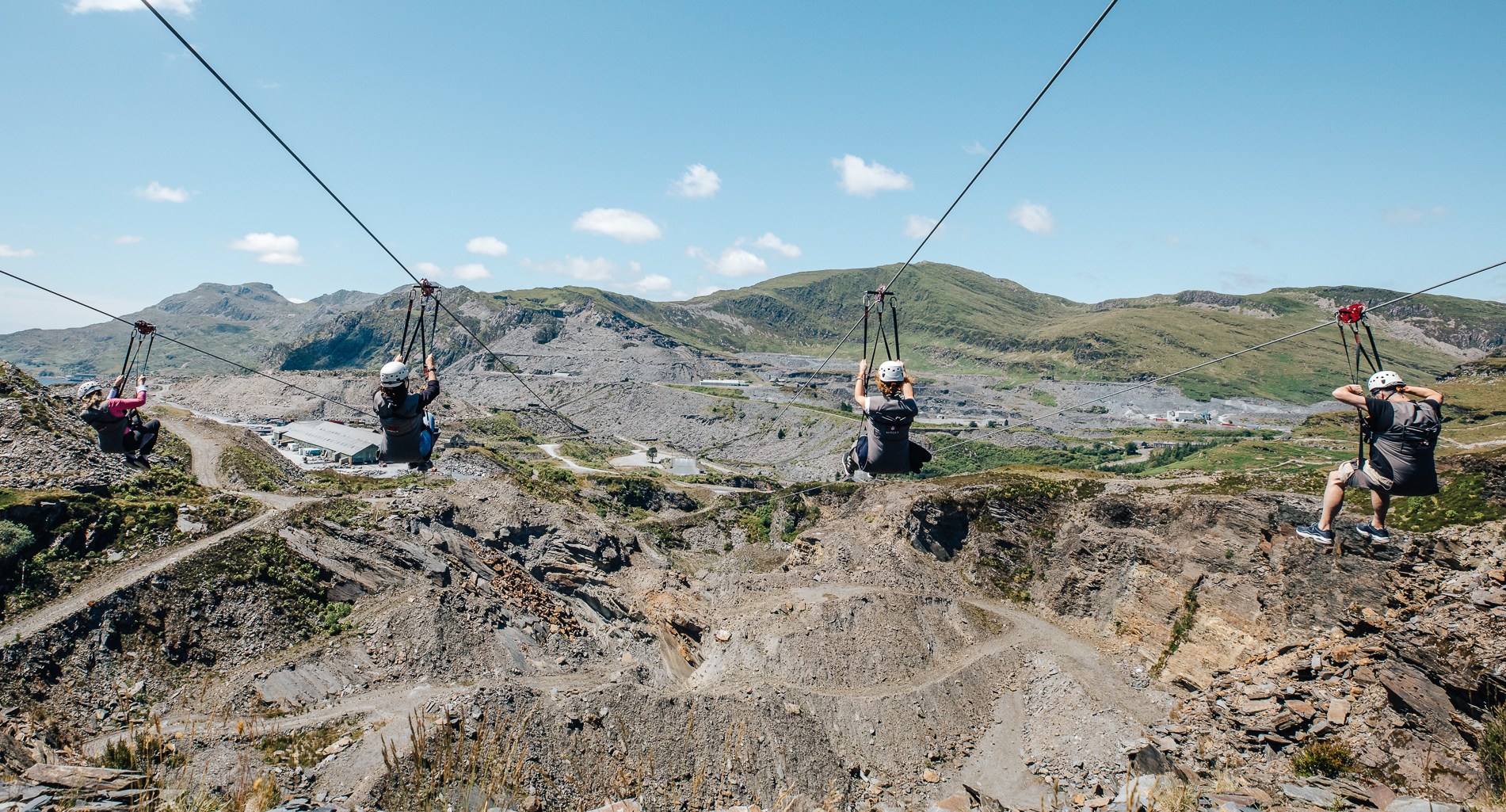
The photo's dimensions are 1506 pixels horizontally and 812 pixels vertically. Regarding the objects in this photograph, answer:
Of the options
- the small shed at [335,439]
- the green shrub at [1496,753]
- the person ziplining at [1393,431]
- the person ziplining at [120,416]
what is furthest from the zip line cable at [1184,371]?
the small shed at [335,439]

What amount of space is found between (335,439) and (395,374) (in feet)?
320

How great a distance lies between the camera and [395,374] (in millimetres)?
13539

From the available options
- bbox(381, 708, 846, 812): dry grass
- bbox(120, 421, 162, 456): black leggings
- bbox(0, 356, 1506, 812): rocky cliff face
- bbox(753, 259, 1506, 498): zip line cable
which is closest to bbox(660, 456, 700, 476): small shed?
bbox(753, 259, 1506, 498): zip line cable

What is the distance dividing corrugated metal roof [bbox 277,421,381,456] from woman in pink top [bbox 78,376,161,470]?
243 feet

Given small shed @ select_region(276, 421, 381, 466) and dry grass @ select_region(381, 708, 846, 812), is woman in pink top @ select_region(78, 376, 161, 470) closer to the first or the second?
dry grass @ select_region(381, 708, 846, 812)

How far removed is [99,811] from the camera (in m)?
8.17

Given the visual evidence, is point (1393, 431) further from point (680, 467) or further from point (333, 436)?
point (333, 436)

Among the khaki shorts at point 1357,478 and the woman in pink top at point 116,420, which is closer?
the khaki shorts at point 1357,478

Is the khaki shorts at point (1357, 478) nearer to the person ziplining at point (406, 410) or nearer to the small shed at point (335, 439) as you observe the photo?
the person ziplining at point (406, 410)

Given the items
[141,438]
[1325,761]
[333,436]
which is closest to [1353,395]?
[1325,761]

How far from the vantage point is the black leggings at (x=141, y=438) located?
19.8 m

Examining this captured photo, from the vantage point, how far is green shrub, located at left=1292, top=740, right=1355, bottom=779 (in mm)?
22141

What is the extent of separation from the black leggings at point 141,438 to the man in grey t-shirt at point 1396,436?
28443mm

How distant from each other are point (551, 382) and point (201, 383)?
7378 centimetres
